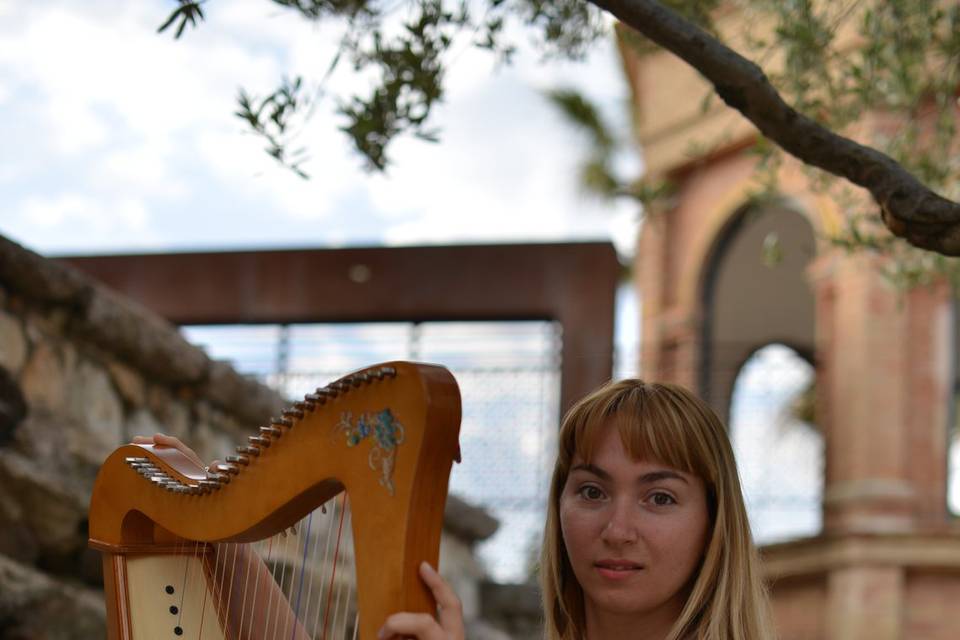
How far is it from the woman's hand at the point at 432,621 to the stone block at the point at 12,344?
3.10 m

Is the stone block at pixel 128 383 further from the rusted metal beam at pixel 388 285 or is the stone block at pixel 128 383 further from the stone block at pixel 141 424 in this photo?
the rusted metal beam at pixel 388 285

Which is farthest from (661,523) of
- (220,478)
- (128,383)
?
(128,383)

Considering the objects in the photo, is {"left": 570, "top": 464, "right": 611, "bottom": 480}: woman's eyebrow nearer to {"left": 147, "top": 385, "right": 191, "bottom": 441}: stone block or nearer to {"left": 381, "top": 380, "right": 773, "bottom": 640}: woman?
{"left": 381, "top": 380, "right": 773, "bottom": 640}: woman

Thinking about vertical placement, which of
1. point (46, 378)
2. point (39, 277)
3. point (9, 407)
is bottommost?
point (9, 407)

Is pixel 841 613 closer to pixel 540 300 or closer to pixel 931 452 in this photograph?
pixel 931 452

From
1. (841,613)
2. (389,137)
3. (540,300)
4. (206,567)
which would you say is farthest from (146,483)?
(841,613)

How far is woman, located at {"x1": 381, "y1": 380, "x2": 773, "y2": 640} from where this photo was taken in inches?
79.5

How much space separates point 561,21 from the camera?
4.23 meters

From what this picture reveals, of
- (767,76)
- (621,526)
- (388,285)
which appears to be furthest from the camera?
(388,285)

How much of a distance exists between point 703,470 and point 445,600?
682 mm

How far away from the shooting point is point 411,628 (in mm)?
1465

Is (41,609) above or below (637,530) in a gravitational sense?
below

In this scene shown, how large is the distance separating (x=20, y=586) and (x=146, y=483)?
1.80m

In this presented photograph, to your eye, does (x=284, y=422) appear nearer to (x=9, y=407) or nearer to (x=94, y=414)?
(x=9, y=407)
